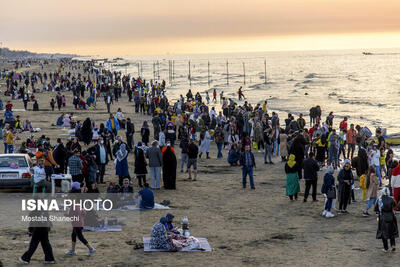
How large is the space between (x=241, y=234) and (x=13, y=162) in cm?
768

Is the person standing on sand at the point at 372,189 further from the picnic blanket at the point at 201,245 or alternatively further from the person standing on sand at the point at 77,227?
the person standing on sand at the point at 77,227

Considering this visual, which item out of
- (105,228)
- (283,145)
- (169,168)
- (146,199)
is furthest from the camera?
(283,145)

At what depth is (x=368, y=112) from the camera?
5600 centimetres

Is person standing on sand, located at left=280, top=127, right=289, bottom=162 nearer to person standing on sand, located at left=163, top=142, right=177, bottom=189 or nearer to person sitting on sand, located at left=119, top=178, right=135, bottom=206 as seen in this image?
person standing on sand, located at left=163, top=142, right=177, bottom=189

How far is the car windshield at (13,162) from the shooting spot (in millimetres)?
16406

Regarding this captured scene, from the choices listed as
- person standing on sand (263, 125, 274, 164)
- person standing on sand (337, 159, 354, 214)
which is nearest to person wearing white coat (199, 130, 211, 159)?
person standing on sand (263, 125, 274, 164)

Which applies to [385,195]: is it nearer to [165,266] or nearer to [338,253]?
[338,253]

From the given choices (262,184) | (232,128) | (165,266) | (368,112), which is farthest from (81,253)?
(368,112)

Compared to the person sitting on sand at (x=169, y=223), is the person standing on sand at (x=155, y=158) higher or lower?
higher

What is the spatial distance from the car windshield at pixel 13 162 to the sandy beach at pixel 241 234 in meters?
2.50

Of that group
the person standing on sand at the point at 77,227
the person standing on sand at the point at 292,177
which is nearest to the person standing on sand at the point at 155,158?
the person standing on sand at the point at 292,177

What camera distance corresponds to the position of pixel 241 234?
42.5ft

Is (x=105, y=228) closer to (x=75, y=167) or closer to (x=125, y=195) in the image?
(x=125, y=195)

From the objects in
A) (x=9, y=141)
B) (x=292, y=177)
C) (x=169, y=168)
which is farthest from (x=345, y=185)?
(x=9, y=141)
